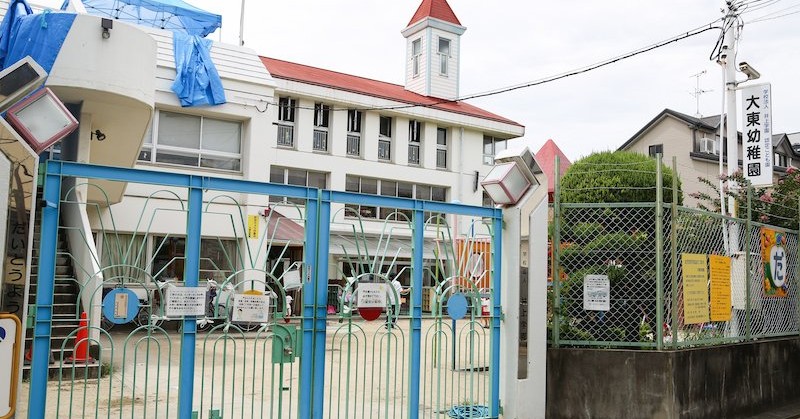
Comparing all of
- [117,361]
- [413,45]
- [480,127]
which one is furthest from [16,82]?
[413,45]

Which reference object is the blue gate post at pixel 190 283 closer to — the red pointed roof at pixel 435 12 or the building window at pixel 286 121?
the building window at pixel 286 121

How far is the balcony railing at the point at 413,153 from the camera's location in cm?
2578

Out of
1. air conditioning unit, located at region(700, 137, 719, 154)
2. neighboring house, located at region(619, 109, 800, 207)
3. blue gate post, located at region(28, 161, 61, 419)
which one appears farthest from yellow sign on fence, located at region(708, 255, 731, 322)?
air conditioning unit, located at region(700, 137, 719, 154)

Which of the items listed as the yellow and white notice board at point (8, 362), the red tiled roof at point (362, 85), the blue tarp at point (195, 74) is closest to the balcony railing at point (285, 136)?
the red tiled roof at point (362, 85)

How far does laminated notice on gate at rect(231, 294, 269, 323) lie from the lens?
17.7 feet

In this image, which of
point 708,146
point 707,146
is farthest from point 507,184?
point 708,146

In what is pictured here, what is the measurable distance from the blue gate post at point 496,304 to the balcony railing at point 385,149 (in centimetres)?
1813

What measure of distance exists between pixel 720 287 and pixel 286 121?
55.6ft

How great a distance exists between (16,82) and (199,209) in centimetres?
151

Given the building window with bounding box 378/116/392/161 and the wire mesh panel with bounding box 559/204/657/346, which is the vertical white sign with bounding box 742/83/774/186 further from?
the building window with bounding box 378/116/392/161

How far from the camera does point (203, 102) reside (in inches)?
714

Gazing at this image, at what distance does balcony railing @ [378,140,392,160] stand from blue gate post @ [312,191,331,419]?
19.3m

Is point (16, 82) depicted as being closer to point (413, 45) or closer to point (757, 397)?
point (757, 397)

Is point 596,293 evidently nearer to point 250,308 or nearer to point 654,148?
point 250,308
